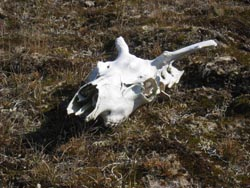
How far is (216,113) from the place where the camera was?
7.40 metres

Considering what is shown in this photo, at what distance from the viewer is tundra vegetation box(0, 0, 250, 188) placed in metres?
5.96

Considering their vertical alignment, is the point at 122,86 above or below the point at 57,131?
above

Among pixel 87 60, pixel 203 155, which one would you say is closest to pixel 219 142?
pixel 203 155

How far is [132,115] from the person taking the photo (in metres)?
7.09

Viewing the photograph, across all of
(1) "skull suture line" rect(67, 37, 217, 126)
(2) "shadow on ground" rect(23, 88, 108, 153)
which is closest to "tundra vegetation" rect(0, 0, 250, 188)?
(2) "shadow on ground" rect(23, 88, 108, 153)

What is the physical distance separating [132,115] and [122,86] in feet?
1.57

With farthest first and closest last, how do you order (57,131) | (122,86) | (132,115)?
(132,115), (122,86), (57,131)

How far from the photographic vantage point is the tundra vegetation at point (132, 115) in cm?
596

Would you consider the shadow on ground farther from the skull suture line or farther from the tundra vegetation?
the skull suture line

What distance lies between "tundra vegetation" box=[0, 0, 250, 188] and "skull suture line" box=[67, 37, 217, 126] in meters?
0.23

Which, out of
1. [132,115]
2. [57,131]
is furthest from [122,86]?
[57,131]

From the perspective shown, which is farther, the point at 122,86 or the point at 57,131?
the point at 122,86

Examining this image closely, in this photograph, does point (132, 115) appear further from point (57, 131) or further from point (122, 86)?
point (57, 131)

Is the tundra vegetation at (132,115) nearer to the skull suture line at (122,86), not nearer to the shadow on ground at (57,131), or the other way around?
the shadow on ground at (57,131)
